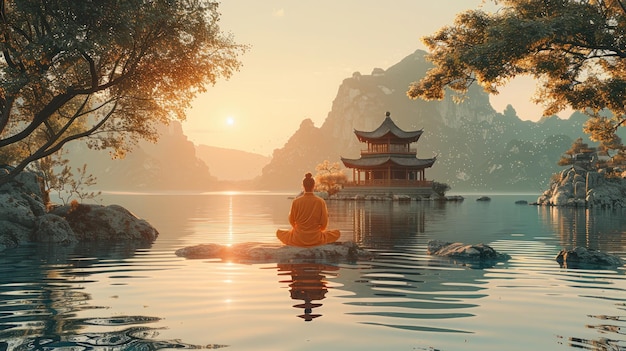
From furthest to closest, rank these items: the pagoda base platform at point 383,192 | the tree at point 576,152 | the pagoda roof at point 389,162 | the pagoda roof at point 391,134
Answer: the pagoda roof at point 391,134 → the pagoda roof at point 389,162 → the pagoda base platform at point 383,192 → the tree at point 576,152

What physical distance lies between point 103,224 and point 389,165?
60.1 metres

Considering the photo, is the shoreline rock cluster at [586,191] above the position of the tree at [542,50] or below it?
below

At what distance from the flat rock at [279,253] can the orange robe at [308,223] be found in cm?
22

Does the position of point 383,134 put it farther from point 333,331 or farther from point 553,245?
point 333,331

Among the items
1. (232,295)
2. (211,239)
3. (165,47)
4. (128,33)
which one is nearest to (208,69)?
(165,47)

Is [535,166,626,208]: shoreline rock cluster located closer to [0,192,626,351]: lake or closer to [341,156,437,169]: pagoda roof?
[341,156,437,169]: pagoda roof

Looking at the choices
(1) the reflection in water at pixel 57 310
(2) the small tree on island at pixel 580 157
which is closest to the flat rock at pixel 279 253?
(1) the reflection in water at pixel 57 310

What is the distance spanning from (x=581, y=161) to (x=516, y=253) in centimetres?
5773

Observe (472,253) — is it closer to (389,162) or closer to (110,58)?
(110,58)

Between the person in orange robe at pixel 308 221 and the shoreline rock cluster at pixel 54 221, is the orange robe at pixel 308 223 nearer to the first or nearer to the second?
the person in orange robe at pixel 308 221

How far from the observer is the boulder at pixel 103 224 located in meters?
20.9

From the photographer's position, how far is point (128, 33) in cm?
1463

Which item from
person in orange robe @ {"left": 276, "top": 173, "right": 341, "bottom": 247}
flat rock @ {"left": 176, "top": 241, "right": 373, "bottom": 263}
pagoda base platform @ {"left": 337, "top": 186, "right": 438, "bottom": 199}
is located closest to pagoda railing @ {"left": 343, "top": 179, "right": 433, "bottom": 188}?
pagoda base platform @ {"left": 337, "top": 186, "right": 438, "bottom": 199}

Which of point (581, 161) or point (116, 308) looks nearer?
point (116, 308)
